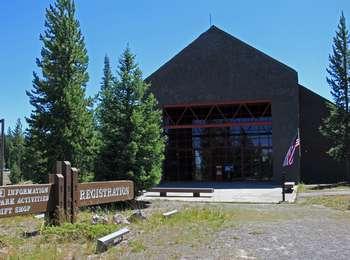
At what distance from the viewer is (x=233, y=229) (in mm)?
12289

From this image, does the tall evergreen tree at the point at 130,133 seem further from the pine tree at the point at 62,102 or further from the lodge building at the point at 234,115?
the lodge building at the point at 234,115

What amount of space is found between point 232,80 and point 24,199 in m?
35.5

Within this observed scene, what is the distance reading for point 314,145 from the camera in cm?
4838

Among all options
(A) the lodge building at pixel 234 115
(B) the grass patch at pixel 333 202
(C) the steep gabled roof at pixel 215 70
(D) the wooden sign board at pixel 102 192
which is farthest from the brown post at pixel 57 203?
(C) the steep gabled roof at pixel 215 70

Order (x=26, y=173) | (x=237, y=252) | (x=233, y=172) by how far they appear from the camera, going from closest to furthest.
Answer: (x=237, y=252)
(x=26, y=173)
(x=233, y=172)

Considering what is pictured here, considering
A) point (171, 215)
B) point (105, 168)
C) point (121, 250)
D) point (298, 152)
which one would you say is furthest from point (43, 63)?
point (298, 152)

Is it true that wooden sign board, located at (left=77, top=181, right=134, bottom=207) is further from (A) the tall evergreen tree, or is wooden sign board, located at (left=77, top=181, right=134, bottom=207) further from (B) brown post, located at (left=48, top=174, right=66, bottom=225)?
(A) the tall evergreen tree

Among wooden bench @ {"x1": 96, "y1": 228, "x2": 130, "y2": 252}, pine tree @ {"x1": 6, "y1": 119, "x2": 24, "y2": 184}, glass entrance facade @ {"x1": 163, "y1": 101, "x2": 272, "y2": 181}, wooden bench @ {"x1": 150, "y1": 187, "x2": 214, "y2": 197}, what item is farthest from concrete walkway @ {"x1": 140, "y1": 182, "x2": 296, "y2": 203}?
pine tree @ {"x1": 6, "y1": 119, "x2": 24, "y2": 184}

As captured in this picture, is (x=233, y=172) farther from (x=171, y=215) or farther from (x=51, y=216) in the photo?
(x=51, y=216)

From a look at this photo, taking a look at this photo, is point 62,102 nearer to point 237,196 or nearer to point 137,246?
point 237,196

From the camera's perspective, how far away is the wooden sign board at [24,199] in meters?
10.8

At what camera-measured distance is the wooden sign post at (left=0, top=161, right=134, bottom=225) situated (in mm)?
11008

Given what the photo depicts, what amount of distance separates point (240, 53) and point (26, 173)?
25.1m

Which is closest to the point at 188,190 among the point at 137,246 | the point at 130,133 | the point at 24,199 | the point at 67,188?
the point at 130,133
